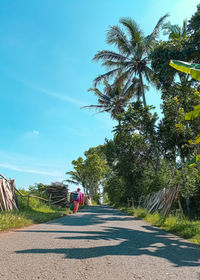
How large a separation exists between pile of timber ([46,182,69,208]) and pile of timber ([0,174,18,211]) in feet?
26.4

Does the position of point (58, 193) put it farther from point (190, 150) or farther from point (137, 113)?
point (190, 150)

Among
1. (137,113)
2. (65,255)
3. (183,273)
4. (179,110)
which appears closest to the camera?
(183,273)

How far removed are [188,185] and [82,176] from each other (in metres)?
38.2

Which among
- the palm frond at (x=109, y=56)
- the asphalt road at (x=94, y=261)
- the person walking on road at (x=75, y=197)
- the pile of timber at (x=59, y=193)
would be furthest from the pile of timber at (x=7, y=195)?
the palm frond at (x=109, y=56)

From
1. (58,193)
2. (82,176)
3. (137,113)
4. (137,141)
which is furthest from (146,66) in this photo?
(82,176)

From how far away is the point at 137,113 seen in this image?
15320 millimetres

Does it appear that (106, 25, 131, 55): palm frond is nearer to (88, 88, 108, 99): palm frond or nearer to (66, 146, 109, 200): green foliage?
(88, 88, 108, 99): palm frond

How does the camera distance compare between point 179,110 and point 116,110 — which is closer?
point 179,110

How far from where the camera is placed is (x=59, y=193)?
1858 centimetres

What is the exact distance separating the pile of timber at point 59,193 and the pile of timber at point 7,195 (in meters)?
8.04

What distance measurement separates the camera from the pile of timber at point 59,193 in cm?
1815

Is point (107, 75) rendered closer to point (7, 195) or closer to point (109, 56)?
point (109, 56)

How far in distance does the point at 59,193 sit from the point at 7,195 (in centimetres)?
951

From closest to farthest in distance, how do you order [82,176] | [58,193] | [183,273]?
[183,273], [58,193], [82,176]
